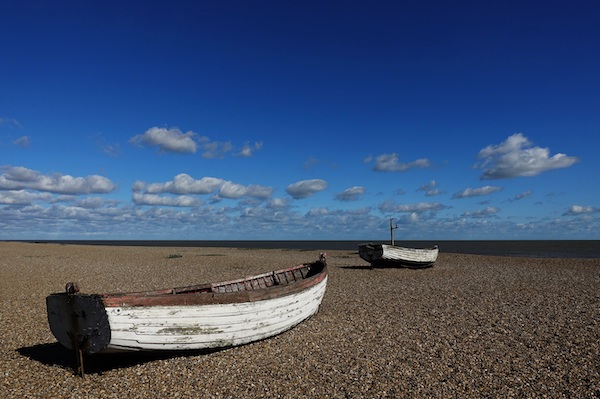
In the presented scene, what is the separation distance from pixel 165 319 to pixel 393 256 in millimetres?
21970

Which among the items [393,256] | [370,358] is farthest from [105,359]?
[393,256]

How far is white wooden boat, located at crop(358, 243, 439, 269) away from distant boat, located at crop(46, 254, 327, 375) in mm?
17939

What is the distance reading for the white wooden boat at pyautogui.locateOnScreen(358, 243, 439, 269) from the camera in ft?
90.9

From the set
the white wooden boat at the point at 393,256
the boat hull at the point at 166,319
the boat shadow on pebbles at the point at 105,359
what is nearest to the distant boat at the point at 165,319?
the boat hull at the point at 166,319

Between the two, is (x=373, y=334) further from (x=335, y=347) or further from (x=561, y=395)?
(x=561, y=395)

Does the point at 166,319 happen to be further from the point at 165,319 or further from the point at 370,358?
the point at 370,358

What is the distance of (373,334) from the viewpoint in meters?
11.0

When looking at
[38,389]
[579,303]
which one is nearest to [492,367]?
[38,389]

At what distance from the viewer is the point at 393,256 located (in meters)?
27.9

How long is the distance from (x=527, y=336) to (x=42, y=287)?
2101 centimetres

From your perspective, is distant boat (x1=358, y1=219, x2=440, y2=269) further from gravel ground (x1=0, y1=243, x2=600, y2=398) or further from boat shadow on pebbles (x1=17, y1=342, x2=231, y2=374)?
boat shadow on pebbles (x1=17, y1=342, x2=231, y2=374)

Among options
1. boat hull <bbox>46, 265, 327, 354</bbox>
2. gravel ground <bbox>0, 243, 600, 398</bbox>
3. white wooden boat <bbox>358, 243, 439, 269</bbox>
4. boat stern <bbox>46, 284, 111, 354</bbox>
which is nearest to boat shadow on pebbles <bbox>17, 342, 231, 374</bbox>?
gravel ground <bbox>0, 243, 600, 398</bbox>

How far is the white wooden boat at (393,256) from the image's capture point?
27719 mm

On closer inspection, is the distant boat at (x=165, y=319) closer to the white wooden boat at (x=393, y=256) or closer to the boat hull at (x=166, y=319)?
the boat hull at (x=166, y=319)
